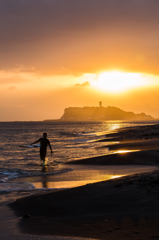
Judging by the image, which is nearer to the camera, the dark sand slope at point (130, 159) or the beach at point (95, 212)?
the beach at point (95, 212)

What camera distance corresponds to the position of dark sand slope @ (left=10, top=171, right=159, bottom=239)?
486cm

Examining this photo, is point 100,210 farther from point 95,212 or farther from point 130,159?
point 130,159

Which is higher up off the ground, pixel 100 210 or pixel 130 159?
pixel 100 210

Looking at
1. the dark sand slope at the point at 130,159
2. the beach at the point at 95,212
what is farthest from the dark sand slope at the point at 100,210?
the dark sand slope at the point at 130,159

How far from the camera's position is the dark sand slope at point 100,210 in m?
4.86

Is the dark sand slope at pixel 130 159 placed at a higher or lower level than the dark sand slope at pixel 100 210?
lower

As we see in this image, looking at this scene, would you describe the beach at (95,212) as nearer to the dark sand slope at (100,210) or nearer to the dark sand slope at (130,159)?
the dark sand slope at (100,210)

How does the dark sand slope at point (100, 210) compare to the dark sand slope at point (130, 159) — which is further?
the dark sand slope at point (130, 159)

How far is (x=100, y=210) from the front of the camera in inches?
242

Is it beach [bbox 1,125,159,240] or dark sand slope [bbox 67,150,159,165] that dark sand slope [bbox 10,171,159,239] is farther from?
dark sand slope [bbox 67,150,159,165]

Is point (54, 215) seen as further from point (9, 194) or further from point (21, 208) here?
point (9, 194)

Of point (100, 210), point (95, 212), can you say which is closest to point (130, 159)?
point (100, 210)

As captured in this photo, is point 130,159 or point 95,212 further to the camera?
point 130,159

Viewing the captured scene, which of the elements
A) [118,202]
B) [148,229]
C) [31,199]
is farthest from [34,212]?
[148,229]
